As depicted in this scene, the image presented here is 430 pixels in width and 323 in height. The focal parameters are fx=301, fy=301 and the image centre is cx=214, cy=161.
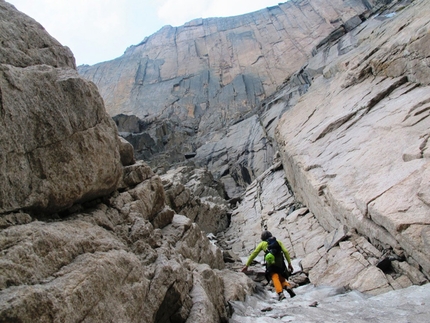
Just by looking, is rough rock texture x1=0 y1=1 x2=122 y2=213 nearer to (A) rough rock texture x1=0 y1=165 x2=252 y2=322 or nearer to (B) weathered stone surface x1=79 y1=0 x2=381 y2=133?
(A) rough rock texture x1=0 y1=165 x2=252 y2=322

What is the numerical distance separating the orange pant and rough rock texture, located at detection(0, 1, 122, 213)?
5.48m

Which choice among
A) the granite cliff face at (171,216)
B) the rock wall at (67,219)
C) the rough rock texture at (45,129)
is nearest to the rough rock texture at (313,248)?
the granite cliff face at (171,216)

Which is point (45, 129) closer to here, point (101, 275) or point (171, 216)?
point (101, 275)

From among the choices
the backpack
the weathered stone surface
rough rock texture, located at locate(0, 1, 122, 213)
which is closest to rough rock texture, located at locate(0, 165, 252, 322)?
rough rock texture, located at locate(0, 1, 122, 213)

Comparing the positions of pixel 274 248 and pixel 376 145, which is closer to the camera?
pixel 274 248

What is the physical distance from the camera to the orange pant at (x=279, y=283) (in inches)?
349

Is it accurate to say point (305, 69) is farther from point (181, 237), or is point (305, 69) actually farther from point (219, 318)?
point (219, 318)

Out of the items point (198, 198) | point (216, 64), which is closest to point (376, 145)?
point (198, 198)

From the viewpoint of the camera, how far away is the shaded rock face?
147ft

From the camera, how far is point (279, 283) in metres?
8.92

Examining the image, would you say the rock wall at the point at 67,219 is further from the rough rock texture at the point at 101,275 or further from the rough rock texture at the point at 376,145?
the rough rock texture at the point at 376,145

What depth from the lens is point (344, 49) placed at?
3675 centimetres

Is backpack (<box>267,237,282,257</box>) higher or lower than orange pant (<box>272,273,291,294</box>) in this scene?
higher

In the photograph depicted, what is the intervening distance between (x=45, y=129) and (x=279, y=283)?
7388 millimetres
